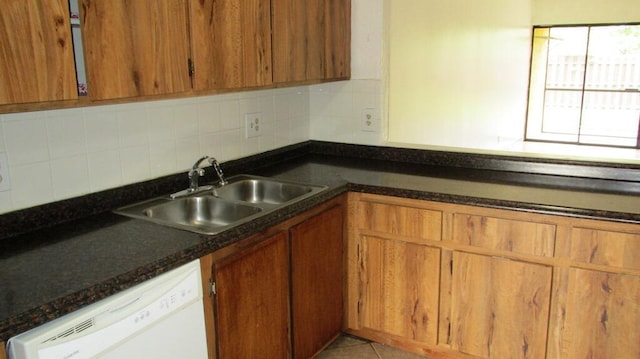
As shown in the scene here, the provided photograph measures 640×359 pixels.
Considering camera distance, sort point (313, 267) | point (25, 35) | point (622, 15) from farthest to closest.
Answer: point (622, 15)
point (313, 267)
point (25, 35)

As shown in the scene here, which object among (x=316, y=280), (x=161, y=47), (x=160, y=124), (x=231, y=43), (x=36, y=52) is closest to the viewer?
(x=36, y=52)

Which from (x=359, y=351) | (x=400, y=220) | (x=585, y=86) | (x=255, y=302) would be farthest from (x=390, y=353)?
(x=585, y=86)

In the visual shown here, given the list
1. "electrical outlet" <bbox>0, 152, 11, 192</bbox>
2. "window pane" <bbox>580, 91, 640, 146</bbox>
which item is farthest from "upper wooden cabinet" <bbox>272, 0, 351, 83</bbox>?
"window pane" <bbox>580, 91, 640, 146</bbox>

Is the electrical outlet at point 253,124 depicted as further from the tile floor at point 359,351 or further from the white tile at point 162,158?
the tile floor at point 359,351

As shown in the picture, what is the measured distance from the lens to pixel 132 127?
2.20 meters

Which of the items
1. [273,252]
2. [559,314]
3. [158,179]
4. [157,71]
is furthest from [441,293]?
[157,71]

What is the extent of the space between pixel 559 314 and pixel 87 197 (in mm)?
1987

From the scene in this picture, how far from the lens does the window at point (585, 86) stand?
8398 mm

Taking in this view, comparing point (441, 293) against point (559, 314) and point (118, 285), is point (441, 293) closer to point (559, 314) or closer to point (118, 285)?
point (559, 314)

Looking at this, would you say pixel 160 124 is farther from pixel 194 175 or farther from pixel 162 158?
pixel 194 175

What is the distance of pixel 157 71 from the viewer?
6.20ft

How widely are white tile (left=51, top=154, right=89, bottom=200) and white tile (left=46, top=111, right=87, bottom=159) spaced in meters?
0.03

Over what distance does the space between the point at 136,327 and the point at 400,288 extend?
1.40 metres

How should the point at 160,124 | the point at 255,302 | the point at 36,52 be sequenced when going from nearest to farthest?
the point at 36,52, the point at 255,302, the point at 160,124
